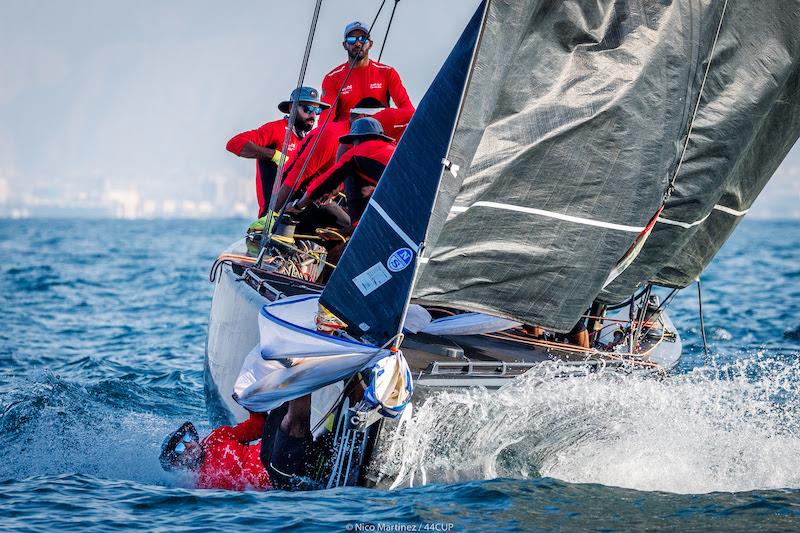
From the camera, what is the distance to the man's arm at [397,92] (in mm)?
8461

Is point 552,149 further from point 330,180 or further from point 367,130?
point 330,180

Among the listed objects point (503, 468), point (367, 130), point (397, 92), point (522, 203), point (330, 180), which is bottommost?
point (503, 468)

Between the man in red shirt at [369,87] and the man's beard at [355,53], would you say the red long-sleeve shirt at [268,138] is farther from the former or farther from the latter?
the man's beard at [355,53]

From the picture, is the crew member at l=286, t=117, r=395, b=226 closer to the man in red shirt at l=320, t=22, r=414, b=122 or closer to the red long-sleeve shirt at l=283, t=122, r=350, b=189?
the red long-sleeve shirt at l=283, t=122, r=350, b=189

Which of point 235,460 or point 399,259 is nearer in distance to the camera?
point 399,259

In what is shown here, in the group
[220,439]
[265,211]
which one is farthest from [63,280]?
[220,439]

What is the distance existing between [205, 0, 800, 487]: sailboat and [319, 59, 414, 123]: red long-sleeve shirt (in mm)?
3125

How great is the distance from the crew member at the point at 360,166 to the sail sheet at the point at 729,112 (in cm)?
160

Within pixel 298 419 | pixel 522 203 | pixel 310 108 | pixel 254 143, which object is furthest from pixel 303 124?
pixel 298 419

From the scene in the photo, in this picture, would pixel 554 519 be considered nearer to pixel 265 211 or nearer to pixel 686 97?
pixel 686 97

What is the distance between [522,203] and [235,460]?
5.88 feet

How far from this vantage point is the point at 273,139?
789cm

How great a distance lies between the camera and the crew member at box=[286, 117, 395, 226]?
607 centimetres

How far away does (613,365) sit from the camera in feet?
16.7
